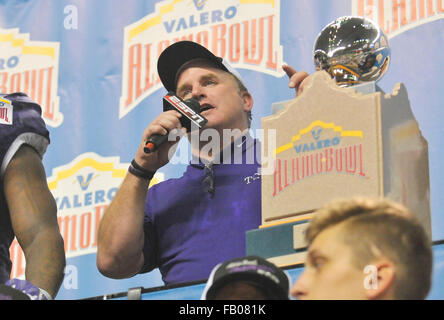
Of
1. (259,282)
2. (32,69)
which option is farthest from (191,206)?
(32,69)

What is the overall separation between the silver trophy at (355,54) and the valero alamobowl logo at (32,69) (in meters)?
1.35

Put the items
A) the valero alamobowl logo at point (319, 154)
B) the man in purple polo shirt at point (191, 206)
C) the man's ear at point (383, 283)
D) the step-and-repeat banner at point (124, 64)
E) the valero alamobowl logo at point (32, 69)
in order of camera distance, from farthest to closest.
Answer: the valero alamobowl logo at point (32, 69) < the step-and-repeat banner at point (124, 64) < the man in purple polo shirt at point (191, 206) < the valero alamobowl logo at point (319, 154) < the man's ear at point (383, 283)

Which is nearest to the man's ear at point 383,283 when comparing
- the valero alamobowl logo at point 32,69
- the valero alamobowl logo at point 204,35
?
the valero alamobowl logo at point 204,35

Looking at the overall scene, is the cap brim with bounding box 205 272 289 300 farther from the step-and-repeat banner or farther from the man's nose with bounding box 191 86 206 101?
the step-and-repeat banner

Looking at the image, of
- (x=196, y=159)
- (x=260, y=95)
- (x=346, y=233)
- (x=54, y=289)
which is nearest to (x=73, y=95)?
(x=260, y=95)

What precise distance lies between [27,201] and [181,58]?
0.55 metres

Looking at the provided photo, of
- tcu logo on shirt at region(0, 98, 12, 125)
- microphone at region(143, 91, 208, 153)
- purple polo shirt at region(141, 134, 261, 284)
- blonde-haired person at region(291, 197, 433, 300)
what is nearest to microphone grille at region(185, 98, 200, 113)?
microphone at region(143, 91, 208, 153)

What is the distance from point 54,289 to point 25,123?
385 mm

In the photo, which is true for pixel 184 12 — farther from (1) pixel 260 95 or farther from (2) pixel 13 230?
(2) pixel 13 230

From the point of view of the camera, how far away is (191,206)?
6.39 feet

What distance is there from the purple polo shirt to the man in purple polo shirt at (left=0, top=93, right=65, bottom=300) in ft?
0.75

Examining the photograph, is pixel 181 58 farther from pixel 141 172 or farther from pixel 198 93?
pixel 141 172

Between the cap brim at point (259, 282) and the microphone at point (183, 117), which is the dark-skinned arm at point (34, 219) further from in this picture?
the cap brim at point (259, 282)

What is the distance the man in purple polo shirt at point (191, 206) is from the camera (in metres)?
1.87
